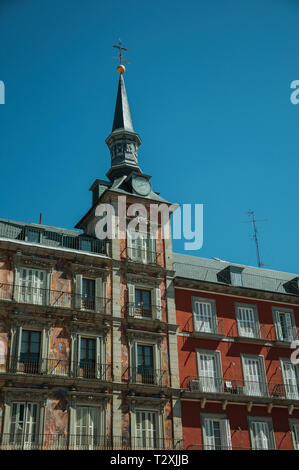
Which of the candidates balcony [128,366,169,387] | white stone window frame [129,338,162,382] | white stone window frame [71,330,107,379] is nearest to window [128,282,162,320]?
white stone window frame [129,338,162,382]

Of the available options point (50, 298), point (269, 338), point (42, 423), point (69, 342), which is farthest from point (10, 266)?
point (269, 338)

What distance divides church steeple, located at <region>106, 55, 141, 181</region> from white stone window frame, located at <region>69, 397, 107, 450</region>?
18.1 meters

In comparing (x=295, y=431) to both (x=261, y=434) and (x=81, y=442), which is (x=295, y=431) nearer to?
(x=261, y=434)

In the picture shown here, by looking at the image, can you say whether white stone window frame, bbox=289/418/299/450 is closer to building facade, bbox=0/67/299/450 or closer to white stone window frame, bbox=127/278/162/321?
building facade, bbox=0/67/299/450

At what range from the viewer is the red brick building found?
35406 mm

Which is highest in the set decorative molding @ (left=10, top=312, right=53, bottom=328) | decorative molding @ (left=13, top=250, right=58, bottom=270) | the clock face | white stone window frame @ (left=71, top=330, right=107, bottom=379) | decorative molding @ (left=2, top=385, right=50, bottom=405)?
the clock face

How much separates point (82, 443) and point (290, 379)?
15.4 metres

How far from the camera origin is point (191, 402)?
3528 cm

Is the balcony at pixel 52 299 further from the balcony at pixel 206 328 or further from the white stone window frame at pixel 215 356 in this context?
the white stone window frame at pixel 215 356

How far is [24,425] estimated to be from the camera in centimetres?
3048

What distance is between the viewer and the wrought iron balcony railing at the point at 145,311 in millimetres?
36438

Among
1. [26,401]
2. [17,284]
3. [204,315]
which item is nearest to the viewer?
[26,401]

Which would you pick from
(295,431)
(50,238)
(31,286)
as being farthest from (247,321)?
(31,286)

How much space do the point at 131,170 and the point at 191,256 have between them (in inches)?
314
